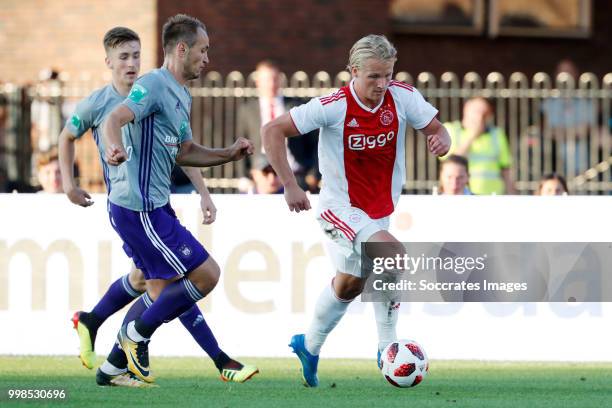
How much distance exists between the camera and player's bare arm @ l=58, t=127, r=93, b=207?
880 centimetres

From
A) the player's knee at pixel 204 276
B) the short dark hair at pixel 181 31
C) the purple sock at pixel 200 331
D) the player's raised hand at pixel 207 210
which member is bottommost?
the purple sock at pixel 200 331

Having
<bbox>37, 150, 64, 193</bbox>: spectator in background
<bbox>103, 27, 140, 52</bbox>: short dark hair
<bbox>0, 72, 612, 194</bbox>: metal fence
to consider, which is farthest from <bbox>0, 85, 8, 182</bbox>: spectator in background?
<bbox>103, 27, 140, 52</bbox>: short dark hair

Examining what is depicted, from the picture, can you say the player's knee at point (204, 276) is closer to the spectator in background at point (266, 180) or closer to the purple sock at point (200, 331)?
the purple sock at point (200, 331)

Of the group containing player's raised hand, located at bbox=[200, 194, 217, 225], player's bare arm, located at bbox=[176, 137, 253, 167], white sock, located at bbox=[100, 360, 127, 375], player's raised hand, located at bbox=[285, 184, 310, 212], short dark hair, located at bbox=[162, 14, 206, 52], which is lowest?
white sock, located at bbox=[100, 360, 127, 375]

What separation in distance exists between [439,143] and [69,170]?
217 centimetres

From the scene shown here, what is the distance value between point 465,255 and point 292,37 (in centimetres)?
841

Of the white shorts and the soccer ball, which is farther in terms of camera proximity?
the white shorts

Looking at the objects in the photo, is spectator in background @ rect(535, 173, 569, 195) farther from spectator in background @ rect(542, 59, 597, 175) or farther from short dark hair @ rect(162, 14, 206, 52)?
short dark hair @ rect(162, 14, 206, 52)

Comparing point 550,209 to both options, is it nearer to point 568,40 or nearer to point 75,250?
point 75,250

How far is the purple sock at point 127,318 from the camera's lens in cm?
857

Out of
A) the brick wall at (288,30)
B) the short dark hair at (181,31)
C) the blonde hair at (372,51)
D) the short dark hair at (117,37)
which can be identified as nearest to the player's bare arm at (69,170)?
the short dark hair at (117,37)

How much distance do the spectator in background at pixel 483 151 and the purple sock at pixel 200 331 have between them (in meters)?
5.79

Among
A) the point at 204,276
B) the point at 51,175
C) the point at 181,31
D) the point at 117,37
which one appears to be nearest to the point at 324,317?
the point at 204,276

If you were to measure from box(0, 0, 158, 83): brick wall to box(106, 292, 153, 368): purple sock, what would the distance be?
9362 mm
